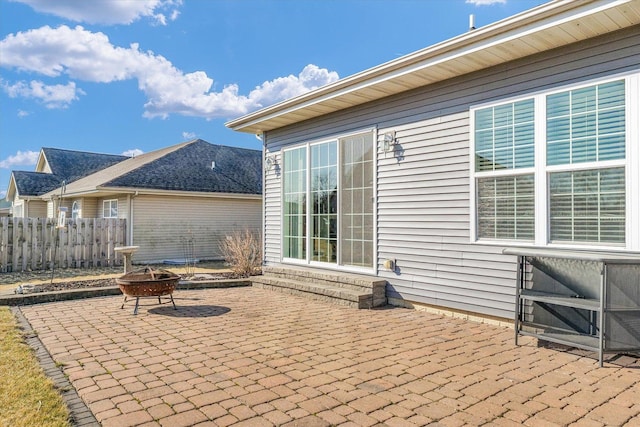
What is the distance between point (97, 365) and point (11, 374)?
2.12 ft

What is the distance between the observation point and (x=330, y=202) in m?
7.82

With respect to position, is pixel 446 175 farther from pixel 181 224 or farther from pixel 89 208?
pixel 89 208

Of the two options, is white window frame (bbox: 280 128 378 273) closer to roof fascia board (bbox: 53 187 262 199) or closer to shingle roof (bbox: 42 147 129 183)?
roof fascia board (bbox: 53 187 262 199)

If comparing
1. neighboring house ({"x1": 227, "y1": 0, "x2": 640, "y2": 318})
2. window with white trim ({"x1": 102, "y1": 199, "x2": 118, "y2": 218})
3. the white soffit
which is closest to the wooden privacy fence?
window with white trim ({"x1": 102, "y1": 199, "x2": 118, "y2": 218})

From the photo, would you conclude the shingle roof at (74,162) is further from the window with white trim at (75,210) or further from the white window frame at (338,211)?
the white window frame at (338,211)

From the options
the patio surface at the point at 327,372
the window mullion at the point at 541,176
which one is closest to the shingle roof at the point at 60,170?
the patio surface at the point at 327,372

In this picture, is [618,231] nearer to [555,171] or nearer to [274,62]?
[555,171]

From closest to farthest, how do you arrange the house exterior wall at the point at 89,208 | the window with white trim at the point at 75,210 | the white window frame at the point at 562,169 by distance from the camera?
the white window frame at the point at 562,169 → the house exterior wall at the point at 89,208 → the window with white trim at the point at 75,210

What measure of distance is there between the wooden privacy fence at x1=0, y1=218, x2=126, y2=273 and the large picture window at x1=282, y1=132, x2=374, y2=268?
6.25 metres

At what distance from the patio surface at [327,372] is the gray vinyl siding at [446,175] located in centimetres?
56

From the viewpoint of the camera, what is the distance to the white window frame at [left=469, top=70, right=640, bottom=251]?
→ 13.8 ft

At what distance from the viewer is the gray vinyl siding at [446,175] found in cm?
472

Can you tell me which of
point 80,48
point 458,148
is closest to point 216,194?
point 80,48

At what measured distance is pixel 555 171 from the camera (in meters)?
4.76
